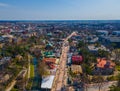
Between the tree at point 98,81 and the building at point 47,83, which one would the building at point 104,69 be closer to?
the tree at point 98,81

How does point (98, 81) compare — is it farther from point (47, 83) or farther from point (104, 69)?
point (47, 83)

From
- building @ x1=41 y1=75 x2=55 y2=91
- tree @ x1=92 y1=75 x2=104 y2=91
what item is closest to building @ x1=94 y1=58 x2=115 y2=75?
tree @ x1=92 y1=75 x2=104 y2=91

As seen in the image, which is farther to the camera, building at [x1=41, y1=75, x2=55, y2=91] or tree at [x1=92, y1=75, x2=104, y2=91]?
tree at [x1=92, y1=75, x2=104, y2=91]

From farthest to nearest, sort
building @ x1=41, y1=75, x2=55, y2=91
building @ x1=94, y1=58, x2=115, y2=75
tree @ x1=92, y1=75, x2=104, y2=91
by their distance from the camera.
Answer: building @ x1=94, y1=58, x2=115, y2=75, tree @ x1=92, y1=75, x2=104, y2=91, building @ x1=41, y1=75, x2=55, y2=91

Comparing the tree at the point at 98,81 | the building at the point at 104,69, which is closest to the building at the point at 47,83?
the tree at the point at 98,81

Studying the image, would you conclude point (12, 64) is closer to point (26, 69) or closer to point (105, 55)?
point (26, 69)

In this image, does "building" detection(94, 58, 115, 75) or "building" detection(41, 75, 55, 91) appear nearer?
"building" detection(41, 75, 55, 91)

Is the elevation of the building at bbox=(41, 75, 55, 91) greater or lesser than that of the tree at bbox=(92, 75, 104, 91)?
lesser

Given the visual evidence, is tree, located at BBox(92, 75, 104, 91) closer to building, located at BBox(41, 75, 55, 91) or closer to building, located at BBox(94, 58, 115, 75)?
building, located at BBox(94, 58, 115, 75)

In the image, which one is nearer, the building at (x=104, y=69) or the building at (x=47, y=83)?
the building at (x=47, y=83)

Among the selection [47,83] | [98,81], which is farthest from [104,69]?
[47,83]

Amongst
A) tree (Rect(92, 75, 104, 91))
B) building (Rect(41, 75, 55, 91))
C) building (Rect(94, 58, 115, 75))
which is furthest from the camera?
building (Rect(94, 58, 115, 75))
